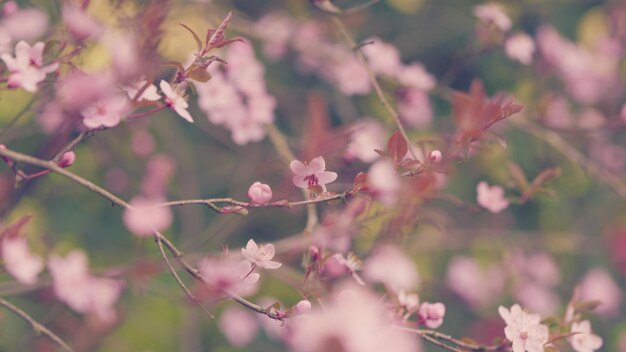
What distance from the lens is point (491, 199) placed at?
1.21m

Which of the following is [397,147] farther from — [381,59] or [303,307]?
[381,59]

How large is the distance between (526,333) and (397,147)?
11.0 inches

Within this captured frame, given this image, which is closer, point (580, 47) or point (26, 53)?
point (26, 53)

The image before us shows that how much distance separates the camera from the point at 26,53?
906mm

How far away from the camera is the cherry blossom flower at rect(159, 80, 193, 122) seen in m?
0.85

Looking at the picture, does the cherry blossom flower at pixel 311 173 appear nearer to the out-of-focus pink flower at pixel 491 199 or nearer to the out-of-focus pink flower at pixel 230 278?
the out-of-focus pink flower at pixel 230 278

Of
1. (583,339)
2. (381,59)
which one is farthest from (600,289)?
(583,339)

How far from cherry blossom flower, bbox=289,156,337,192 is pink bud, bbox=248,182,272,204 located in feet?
0.13

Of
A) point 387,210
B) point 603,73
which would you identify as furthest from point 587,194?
point 387,210

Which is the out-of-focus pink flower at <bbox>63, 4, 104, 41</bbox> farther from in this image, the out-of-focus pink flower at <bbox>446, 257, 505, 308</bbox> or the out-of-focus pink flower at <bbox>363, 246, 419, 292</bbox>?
the out-of-focus pink flower at <bbox>446, 257, 505, 308</bbox>

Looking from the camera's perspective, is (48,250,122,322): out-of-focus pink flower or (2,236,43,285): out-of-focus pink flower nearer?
(2,236,43,285): out-of-focus pink flower

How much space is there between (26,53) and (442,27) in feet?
6.60

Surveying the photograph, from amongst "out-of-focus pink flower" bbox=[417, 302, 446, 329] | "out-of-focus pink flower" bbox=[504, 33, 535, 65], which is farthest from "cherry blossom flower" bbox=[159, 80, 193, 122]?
"out-of-focus pink flower" bbox=[504, 33, 535, 65]

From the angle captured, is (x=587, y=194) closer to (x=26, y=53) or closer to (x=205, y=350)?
(x=205, y=350)
